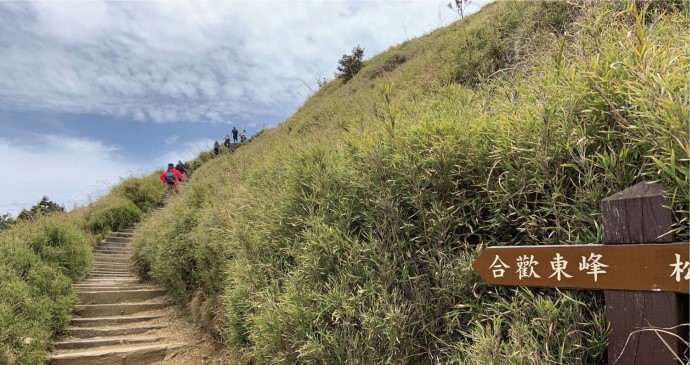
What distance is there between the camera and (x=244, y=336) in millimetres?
4188

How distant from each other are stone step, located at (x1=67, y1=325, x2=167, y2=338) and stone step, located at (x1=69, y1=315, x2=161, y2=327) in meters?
0.27

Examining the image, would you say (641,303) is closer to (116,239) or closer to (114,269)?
(114,269)

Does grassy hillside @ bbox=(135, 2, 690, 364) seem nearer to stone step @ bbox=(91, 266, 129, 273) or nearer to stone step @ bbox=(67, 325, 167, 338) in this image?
stone step @ bbox=(67, 325, 167, 338)

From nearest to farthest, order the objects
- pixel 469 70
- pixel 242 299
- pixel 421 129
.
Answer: pixel 421 129
pixel 242 299
pixel 469 70

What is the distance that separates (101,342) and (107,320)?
97cm

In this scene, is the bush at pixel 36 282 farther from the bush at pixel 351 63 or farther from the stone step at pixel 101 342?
the bush at pixel 351 63

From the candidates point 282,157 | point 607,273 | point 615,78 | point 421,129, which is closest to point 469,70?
point 282,157

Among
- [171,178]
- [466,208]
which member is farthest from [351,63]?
[466,208]

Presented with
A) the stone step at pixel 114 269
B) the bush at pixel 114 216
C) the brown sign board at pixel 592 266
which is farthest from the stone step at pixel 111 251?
the brown sign board at pixel 592 266

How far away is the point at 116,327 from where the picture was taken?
22.2 ft

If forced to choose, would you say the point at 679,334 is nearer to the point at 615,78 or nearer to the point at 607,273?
the point at 607,273

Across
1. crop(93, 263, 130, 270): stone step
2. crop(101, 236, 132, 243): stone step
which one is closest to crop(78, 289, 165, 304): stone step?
crop(93, 263, 130, 270): stone step

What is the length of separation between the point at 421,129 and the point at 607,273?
1.47 meters

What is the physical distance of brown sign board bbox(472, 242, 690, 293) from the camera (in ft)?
4.62
